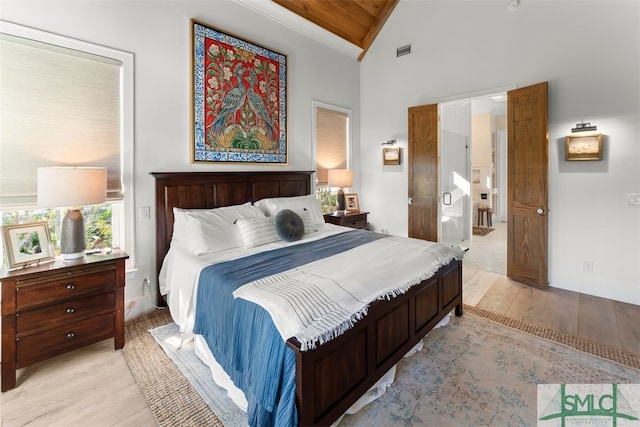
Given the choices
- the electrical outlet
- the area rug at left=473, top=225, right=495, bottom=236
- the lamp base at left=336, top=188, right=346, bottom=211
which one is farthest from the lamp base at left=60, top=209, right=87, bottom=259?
the area rug at left=473, top=225, right=495, bottom=236

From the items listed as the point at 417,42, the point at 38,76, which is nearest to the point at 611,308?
the point at 417,42

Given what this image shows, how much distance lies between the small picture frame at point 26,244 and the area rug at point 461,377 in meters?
0.94

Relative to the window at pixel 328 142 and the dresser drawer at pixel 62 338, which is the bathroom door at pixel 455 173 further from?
the dresser drawer at pixel 62 338

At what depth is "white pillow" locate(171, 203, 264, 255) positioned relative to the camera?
269cm

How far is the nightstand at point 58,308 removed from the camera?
77.5 inches

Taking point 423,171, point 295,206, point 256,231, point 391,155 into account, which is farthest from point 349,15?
point 256,231

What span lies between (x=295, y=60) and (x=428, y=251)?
3271 mm

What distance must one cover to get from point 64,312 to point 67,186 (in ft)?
2.94

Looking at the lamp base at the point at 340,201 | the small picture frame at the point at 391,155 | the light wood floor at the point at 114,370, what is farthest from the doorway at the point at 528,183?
the lamp base at the point at 340,201

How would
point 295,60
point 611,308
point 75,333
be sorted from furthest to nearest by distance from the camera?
point 295,60 → point 611,308 → point 75,333

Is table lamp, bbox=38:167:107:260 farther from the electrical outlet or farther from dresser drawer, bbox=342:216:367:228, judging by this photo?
the electrical outlet

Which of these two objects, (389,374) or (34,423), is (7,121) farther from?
(389,374)

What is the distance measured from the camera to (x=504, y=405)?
1827 millimetres

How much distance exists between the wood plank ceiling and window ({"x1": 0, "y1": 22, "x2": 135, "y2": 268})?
2418 millimetres
